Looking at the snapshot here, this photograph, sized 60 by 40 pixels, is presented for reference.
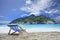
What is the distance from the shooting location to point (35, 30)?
298 cm

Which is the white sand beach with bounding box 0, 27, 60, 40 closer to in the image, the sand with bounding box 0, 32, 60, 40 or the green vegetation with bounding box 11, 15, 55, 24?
the sand with bounding box 0, 32, 60, 40

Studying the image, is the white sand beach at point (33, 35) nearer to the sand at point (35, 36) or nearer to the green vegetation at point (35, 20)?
the sand at point (35, 36)

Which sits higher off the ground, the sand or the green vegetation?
the green vegetation

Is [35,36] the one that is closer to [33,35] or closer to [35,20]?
[33,35]

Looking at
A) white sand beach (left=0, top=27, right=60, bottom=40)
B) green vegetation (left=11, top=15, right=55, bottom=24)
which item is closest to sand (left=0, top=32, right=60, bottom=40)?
white sand beach (left=0, top=27, right=60, bottom=40)

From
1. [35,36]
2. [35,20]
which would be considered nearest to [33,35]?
[35,36]

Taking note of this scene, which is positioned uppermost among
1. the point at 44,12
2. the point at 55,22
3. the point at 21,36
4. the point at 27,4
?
the point at 27,4

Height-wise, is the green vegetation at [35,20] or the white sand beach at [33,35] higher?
the green vegetation at [35,20]

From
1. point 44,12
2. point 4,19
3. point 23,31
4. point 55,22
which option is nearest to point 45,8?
point 44,12

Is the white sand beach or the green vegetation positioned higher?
the green vegetation

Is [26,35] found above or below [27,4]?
below

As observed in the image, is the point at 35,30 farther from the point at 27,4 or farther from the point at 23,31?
the point at 27,4

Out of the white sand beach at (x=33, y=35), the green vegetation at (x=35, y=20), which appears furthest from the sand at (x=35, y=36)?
the green vegetation at (x=35, y=20)

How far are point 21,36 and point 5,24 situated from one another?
41 cm
